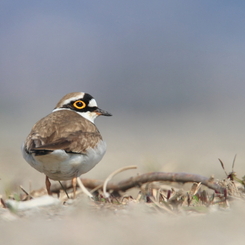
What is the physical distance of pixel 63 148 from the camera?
164 inches

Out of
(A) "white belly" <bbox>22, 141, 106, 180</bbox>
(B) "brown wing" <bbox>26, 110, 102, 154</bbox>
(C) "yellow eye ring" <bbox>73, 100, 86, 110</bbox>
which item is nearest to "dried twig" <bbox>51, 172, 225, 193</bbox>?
(A) "white belly" <bbox>22, 141, 106, 180</bbox>

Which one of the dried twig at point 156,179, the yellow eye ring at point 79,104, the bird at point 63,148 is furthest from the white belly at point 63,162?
the yellow eye ring at point 79,104

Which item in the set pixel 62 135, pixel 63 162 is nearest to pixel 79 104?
pixel 62 135

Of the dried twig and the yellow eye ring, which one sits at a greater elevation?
the yellow eye ring

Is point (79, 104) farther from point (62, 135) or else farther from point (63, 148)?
point (63, 148)

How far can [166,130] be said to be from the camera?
15672 mm

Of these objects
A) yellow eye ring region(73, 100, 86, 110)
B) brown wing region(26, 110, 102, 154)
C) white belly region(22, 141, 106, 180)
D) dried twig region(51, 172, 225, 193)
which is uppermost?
yellow eye ring region(73, 100, 86, 110)

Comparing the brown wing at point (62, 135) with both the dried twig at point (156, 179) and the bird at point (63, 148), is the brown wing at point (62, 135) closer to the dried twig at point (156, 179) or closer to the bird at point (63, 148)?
the bird at point (63, 148)

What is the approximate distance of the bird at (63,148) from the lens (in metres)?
4.16

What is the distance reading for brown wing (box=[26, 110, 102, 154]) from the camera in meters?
4.18

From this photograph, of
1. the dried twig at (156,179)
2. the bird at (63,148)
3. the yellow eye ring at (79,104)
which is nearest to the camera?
the dried twig at (156,179)

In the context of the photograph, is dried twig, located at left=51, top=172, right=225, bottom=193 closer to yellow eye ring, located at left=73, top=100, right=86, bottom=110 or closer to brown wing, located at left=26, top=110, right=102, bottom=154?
brown wing, located at left=26, top=110, right=102, bottom=154

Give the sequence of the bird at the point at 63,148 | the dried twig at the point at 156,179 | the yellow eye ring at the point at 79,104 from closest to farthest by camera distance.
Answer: the dried twig at the point at 156,179 < the bird at the point at 63,148 < the yellow eye ring at the point at 79,104

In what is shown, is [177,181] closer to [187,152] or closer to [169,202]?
[169,202]
